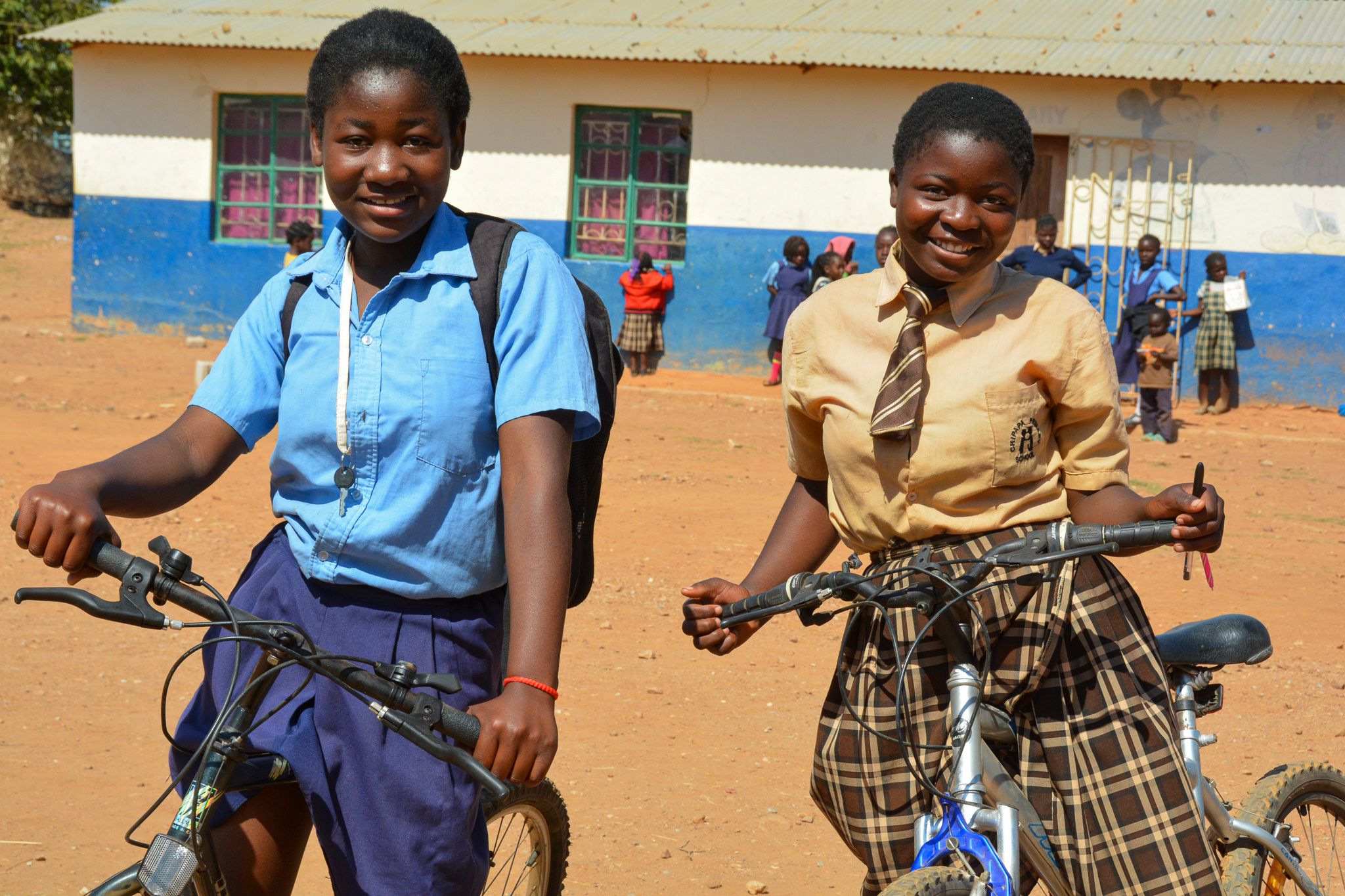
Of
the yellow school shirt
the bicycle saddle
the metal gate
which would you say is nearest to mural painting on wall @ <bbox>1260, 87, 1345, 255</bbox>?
the metal gate

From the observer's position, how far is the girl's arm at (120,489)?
1668mm

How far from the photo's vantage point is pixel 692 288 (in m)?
14.4

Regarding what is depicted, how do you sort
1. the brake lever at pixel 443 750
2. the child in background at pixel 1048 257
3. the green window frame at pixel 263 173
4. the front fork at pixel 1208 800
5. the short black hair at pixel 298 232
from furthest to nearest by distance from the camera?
the green window frame at pixel 263 173 < the short black hair at pixel 298 232 < the child in background at pixel 1048 257 < the front fork at pixel 1208 800 < the brake lever at pixel 443 750

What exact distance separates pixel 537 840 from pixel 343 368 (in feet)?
4.18

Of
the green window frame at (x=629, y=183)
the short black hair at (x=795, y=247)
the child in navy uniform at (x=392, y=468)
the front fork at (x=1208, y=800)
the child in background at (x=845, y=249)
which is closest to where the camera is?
the child in navy uniform at (x=392, y=468)

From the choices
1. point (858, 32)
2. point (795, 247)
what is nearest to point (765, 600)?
point (795, 247)

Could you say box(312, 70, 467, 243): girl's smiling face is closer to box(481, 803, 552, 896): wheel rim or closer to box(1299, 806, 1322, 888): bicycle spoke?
box(481, 803, 552, 896): wheel rim

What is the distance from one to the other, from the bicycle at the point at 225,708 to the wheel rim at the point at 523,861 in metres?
0.77

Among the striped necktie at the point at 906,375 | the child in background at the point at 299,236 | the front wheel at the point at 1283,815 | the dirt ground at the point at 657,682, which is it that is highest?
the child in background at the point at 299,236

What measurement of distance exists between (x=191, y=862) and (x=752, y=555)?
508 cm

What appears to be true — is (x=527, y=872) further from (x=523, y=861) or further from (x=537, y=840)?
(x=523, y=861)

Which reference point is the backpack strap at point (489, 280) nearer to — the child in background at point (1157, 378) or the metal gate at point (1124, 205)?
the child in background at point (1157, 378)

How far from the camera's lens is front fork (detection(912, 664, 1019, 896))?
1944mm

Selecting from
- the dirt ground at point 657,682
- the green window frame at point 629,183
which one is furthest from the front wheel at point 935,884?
the green window frame at point 629,183
